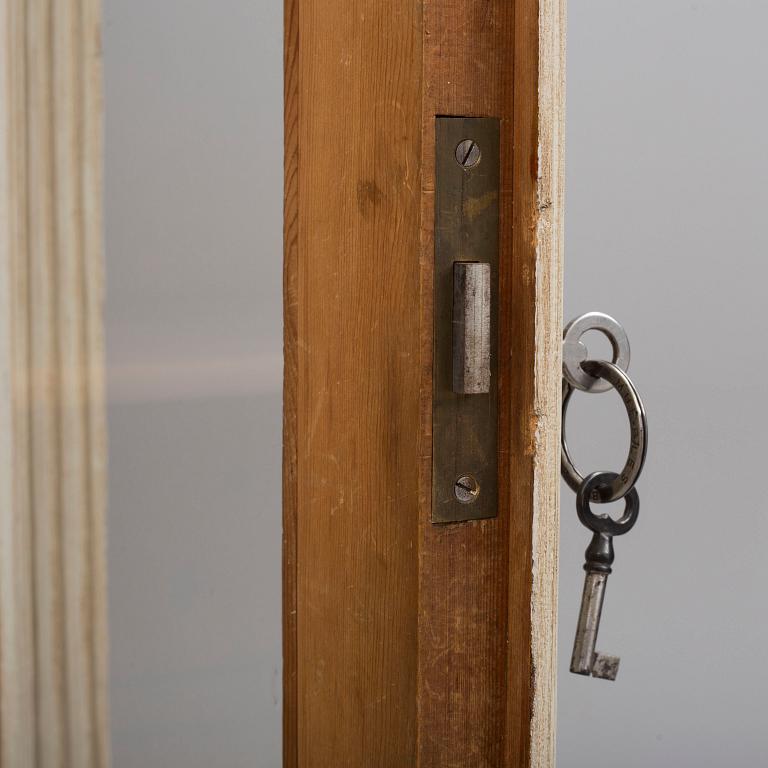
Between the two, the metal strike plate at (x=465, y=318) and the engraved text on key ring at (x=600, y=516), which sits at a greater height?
the metal strike plate at (x=465, y=318)

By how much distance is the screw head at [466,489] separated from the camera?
1.14ft

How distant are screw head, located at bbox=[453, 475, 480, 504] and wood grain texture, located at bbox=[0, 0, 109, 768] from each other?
61 cm

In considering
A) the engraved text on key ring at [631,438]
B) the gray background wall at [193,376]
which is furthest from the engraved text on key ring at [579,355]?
the gray background wall at [193,376]

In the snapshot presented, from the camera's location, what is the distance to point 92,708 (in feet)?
2.89

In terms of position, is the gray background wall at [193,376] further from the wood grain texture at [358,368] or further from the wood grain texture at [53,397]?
the wood grain texture at [358,368]

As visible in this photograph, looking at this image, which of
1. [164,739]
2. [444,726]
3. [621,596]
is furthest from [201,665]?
[444,726]

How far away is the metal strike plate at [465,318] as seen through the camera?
34 centimetres

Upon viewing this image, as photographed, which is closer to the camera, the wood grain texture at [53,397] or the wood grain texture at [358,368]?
the wood grain texture at [358,368]

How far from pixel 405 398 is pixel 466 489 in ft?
0.14

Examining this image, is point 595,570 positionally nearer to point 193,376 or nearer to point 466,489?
point 466,489

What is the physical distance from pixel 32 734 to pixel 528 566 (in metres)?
0.71

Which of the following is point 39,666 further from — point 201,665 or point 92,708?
point 201,665

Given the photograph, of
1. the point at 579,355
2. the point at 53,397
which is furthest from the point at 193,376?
the point at 579,355

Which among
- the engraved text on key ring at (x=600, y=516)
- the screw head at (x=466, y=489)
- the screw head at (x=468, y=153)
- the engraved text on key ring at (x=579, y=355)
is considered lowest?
the engraved text on key ring at (x=600, y=516)
